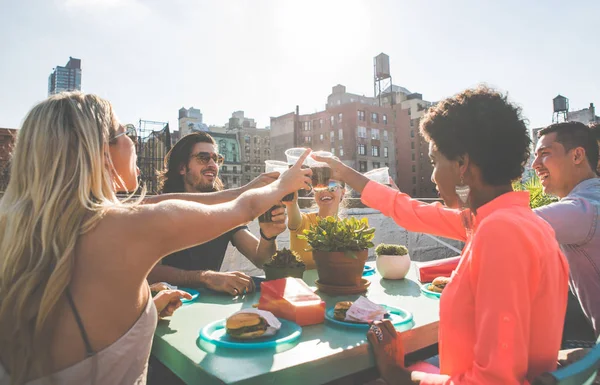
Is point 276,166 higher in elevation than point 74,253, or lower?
higher

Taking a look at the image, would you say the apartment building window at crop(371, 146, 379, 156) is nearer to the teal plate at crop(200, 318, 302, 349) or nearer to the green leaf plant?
the green leaf plant

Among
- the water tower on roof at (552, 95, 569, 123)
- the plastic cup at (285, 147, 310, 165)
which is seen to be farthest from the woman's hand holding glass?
the water tower on roof at (552, 95, 569, 123)

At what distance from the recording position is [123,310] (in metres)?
1.24

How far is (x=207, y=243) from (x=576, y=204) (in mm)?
2627

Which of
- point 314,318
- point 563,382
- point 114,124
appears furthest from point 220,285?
point 563,382

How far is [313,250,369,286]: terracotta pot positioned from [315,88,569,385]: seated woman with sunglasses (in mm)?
582

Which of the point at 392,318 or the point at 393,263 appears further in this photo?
the point at 393,263

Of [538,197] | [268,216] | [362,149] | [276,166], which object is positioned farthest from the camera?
[362,149]

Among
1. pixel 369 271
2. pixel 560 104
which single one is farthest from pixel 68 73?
pixel 369 271

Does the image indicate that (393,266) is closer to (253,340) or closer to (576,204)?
(576,204)

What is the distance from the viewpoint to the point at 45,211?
120cm

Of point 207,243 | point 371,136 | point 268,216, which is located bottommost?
point 207,243

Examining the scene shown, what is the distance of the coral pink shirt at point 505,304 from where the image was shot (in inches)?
44.3

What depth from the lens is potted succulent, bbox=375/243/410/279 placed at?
2.60 meters
